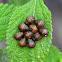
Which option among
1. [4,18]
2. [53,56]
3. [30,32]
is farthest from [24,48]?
[53,56]

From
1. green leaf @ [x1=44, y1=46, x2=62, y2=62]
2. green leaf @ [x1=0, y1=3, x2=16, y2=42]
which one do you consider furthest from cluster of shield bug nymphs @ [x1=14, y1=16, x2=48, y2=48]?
green leaf @ [x1=44, y1=46, x2=62, y2=62]

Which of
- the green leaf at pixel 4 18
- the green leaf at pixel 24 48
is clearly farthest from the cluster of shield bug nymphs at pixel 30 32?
the green leaf at pixel 4 18

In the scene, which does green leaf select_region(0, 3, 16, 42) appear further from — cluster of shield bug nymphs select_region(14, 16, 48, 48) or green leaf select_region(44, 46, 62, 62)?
green leaf select_region(44, 46, 62, 62)

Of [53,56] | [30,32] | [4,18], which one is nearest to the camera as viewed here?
[30,32]

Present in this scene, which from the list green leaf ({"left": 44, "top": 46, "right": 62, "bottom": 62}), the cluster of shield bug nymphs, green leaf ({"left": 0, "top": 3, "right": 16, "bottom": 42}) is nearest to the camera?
the cluster of shield bug nymphs

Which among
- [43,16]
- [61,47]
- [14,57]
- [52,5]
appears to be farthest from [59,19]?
[14,57]

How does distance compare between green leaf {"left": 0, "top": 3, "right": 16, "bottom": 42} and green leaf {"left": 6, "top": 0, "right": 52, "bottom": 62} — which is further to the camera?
green leaf {"left": 0, "top": 3, "right": 16, "bottom": 42}

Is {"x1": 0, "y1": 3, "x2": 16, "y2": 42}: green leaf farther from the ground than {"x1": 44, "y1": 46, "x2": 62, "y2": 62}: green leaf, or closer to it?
farther from the ground

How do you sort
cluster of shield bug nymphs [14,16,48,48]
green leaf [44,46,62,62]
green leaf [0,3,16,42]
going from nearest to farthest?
cluster of shield bug nymphs [14,16,48,48] < green leaf [0,3,16,42] < green leaf [44,46,62,62]

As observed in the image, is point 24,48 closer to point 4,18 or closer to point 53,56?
point 4,18

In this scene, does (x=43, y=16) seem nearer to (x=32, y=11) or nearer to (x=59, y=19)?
(x=32, y=11)
